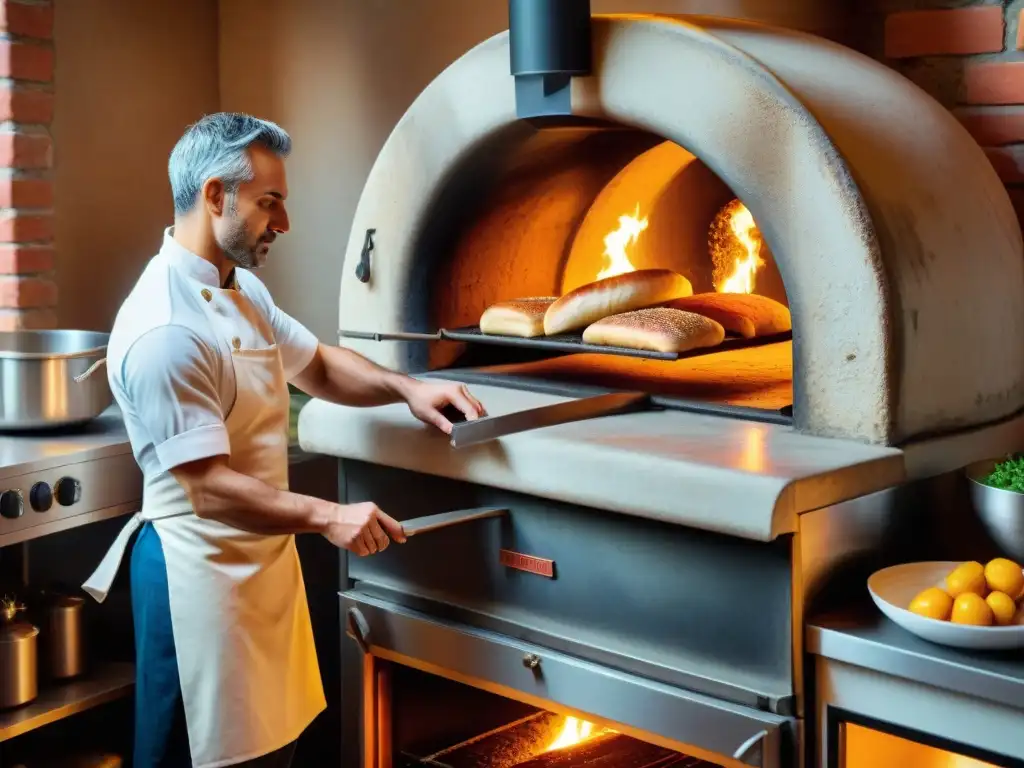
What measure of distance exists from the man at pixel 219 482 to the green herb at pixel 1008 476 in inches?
29.8

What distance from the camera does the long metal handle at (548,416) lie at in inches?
77.2

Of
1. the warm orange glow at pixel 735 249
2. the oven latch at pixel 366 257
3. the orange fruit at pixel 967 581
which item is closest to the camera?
the orange fruit at pixel 967 581

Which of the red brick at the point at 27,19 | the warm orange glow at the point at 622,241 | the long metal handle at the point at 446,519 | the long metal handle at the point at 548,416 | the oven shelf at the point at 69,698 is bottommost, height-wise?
the oven shelf at the point at 69,698

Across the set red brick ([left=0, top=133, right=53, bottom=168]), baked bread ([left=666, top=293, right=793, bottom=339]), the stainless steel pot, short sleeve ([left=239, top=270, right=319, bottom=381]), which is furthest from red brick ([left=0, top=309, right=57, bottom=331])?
baked bread ([left=666, top=293, right=793, bottom=339])

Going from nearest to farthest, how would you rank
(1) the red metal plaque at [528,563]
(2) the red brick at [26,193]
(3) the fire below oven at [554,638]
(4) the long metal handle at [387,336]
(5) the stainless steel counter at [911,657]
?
(5) the stainless steel counter at [911,657], (3) the fire below oven at [554,638], (1) the red metal plaque at [528,563], (4) the long metal handle at [387,336], (2) the red brick at [26,193]

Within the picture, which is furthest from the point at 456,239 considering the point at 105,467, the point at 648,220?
the point at 105,467

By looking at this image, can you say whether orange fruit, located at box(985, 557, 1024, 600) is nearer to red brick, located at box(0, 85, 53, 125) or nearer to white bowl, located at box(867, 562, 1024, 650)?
white bowl, located at box(867, 562, 1024, 650)

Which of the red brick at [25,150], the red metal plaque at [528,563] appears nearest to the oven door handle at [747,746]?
the red metal plaque at [528,563]

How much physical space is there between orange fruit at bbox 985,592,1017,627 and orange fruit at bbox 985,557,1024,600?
0.08 feet

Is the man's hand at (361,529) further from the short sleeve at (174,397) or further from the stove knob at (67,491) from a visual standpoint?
the stove knob at (67,491)

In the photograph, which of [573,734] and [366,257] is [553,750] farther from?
[366,257]

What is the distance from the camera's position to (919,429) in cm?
190

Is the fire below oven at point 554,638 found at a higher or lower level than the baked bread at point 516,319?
lower

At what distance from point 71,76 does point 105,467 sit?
968 mm
